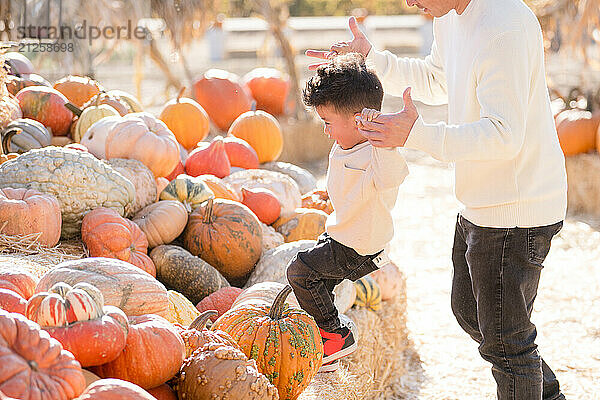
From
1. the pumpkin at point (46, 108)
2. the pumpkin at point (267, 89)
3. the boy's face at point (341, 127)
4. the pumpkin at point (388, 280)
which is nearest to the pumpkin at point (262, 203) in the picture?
the pumpkin at point (388, 280)

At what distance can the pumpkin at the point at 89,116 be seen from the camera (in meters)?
3.93

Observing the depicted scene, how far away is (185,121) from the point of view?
4.64 m

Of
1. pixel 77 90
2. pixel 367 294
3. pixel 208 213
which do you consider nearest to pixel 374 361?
pixel 367 294

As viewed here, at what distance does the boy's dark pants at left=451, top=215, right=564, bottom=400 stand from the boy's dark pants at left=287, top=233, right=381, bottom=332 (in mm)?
414

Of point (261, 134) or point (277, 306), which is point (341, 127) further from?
point (261, 134)

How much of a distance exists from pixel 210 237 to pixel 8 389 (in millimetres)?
2022

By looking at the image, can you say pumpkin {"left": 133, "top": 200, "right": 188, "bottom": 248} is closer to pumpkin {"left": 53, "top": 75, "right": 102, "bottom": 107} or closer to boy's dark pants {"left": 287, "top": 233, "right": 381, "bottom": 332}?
boy's dark pants {"left": 287, "top": 233, "right": 381, "bottom": 332}

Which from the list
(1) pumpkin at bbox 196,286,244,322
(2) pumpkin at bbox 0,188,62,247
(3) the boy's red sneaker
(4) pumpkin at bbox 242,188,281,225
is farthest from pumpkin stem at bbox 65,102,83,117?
(3) the boy's red sneaker

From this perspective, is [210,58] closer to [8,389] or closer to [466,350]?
[466,350]

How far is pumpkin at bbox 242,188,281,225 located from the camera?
3.87m

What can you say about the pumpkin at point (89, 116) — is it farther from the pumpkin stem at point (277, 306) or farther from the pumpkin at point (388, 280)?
the pumpkin stem at point (277, 306)

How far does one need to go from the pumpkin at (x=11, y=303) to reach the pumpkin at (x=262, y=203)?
2.02m

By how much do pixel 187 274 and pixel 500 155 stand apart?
1.57 meters

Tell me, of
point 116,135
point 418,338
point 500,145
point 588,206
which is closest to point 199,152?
point 116,135
